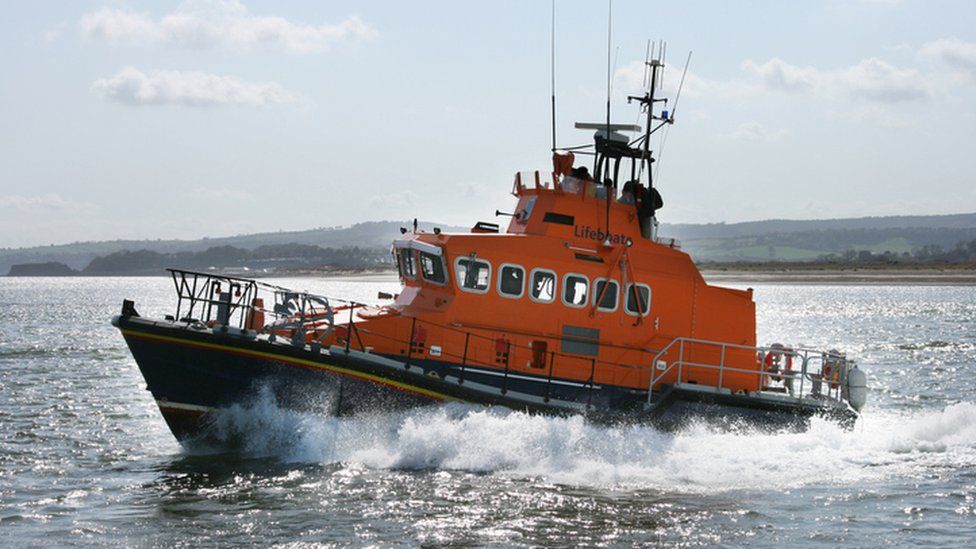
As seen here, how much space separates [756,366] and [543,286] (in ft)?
11.1

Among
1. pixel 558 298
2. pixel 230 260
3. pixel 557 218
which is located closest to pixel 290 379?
pixel 558 298

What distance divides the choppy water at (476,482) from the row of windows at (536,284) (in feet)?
5.27

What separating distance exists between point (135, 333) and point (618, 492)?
5.92m

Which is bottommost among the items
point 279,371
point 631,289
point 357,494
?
point 357,494

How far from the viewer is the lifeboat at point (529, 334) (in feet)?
40.9

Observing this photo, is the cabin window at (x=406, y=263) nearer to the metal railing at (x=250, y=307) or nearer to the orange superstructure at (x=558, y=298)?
the orange superstructure at (x=558, y=298)

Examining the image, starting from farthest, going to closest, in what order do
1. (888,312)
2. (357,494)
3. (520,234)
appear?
(888,312) → (520,234) → (357,494)

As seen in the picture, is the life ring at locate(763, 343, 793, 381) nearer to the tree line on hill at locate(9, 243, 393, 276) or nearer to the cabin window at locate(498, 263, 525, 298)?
the cabin window at locate(498, 263, 525, 298)

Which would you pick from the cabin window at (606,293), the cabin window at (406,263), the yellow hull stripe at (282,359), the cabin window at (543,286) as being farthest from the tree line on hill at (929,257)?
the yellow hull stripe at (282,359)

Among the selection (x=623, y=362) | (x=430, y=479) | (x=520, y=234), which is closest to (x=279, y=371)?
(x=430, y=479)

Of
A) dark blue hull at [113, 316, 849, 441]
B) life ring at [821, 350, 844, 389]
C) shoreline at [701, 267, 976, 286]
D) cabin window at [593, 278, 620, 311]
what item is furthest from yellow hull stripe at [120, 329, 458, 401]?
shoreline at [701, 267, 976, 286]

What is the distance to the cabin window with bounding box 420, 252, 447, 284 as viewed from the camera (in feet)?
44.3

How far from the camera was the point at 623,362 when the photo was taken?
13930 mm

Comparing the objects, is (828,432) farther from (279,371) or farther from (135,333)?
(135,333)
